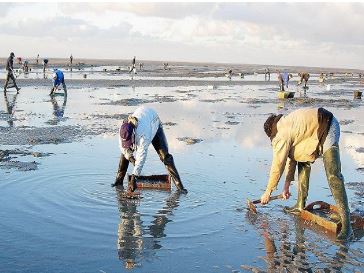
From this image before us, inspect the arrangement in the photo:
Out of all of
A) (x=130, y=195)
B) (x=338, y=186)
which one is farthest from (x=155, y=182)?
(x=338, y=186)

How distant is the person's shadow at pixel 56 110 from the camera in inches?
634

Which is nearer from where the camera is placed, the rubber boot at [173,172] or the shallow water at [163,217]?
the shallow water at [163,217]

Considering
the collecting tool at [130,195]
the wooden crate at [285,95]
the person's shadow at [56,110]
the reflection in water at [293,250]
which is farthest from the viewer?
the wooden crate at [285,95]

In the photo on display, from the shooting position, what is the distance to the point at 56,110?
→ 1906 centimetres

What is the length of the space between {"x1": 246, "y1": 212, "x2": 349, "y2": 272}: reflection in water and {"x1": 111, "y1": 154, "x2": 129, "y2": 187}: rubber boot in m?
2.59

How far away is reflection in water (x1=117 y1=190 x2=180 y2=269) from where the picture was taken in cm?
566

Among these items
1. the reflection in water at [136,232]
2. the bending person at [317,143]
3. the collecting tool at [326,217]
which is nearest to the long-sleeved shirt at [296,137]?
the bending person at [317,143]

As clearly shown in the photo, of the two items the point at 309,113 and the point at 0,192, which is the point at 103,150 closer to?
the point at 0,192

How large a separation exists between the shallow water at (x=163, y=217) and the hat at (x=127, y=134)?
0.99 m

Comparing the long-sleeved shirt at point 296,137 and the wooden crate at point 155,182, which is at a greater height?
the long-sleeved shirt at point 296,137

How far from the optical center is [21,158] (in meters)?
10.4

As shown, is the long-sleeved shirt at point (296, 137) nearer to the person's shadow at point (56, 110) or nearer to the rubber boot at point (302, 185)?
the rubber boot at point (302, 185)

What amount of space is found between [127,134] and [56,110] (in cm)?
1242

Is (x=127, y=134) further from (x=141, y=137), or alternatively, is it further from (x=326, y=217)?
(x=326, y=217)
